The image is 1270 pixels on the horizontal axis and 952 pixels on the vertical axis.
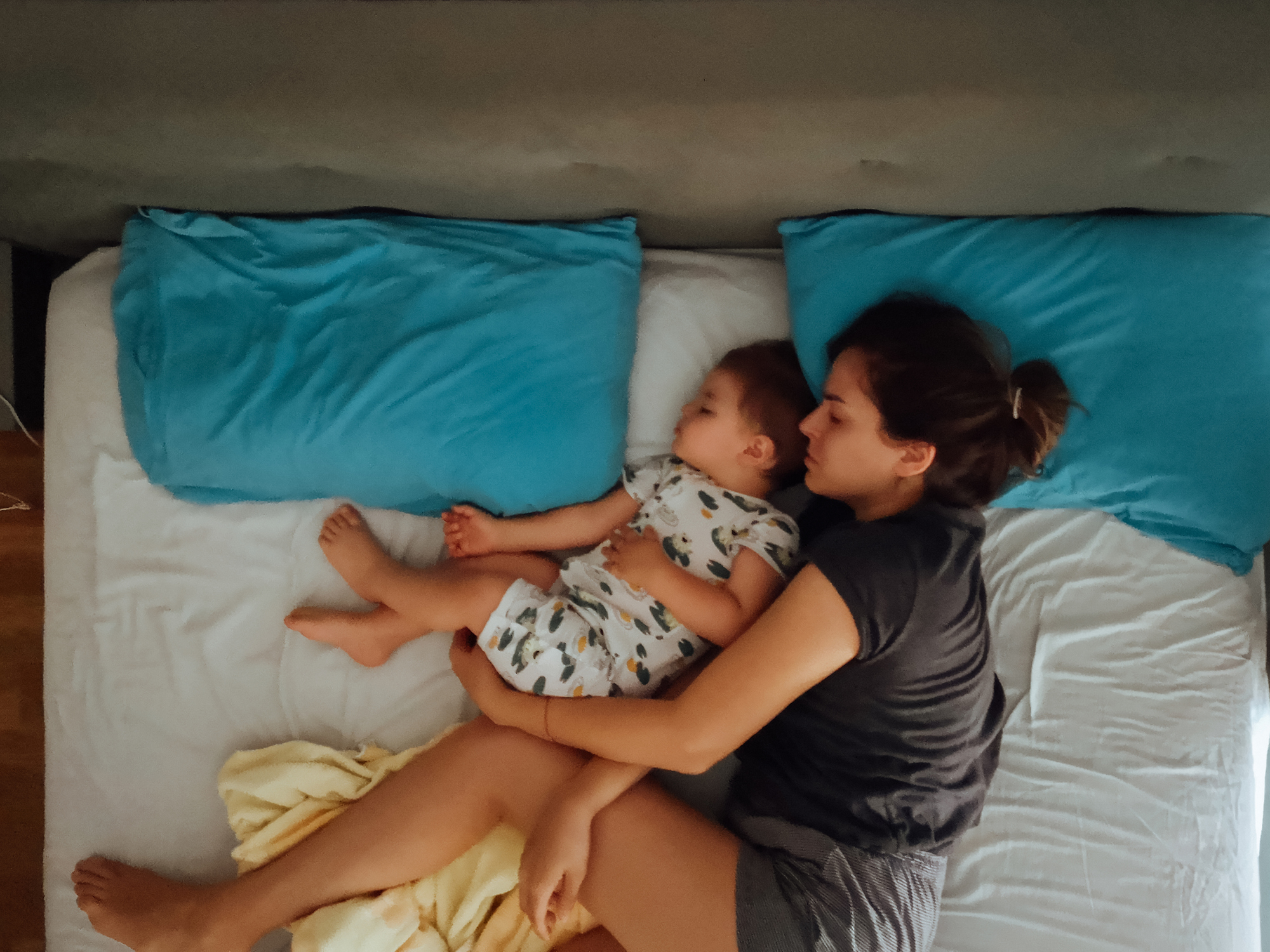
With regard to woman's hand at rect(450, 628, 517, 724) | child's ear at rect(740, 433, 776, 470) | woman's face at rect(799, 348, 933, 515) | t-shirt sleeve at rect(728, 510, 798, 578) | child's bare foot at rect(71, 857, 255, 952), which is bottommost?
child's bare foot at rect(71, 857, 255, 952)

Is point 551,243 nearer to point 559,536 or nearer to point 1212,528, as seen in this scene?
point 559,536

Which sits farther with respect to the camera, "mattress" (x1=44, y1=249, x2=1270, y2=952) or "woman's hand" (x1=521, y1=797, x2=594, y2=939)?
"mattress" (x1=44, y1=249, x2=1270, y2=952)

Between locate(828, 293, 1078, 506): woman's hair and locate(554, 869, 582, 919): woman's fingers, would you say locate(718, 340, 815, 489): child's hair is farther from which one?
Result: locate(554, 869, 582, 919): woman's fingers

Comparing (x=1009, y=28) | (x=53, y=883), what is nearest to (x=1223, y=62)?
(x=1009, y=28)

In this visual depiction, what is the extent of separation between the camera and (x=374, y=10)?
99cm

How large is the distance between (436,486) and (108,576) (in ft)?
1.72

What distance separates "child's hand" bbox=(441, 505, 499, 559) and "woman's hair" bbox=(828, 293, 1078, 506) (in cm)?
59

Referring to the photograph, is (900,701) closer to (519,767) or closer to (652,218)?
(519,767)

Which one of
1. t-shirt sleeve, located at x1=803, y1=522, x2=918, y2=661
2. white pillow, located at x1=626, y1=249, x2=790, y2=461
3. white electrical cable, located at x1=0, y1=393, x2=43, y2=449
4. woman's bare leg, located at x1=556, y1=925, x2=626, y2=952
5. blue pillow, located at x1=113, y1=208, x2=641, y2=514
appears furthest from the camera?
white electrical cable, located at x1=0, y1=393, x2=43, y2=449

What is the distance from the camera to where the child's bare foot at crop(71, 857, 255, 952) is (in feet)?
3.25

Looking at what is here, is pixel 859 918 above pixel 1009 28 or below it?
below

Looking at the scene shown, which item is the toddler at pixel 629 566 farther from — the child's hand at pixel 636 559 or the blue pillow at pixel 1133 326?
the blue pillow at pixel 1133 326

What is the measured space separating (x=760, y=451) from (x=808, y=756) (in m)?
0.43

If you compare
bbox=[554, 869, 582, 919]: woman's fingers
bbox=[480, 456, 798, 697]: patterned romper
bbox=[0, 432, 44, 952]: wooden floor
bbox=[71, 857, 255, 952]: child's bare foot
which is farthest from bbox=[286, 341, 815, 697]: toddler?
bbox=[0, 432, 44, 952]: wooden floor
